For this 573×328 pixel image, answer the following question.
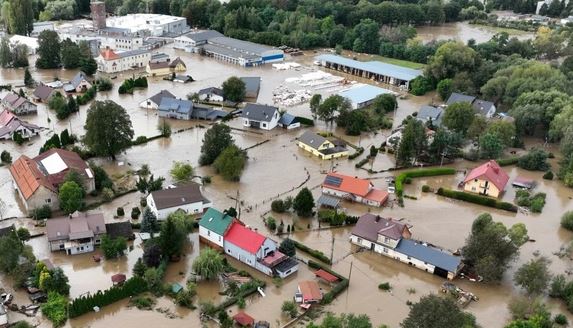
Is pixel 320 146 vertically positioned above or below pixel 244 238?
above

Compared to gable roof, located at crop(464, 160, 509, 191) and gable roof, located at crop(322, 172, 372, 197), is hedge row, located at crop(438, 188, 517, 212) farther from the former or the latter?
gable roof, located at crop(322, 172, 372, 197)

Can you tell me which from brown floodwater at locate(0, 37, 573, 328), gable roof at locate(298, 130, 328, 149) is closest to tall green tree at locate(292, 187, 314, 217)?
brown floodwater at locate(0, 37, 573, 328)

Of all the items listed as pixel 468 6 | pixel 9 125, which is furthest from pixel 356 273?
pixel 468 6

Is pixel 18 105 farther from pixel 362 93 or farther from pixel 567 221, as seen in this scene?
pixel 567 221

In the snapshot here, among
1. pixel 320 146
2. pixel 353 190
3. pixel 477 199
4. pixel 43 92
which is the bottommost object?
pixel 477 199

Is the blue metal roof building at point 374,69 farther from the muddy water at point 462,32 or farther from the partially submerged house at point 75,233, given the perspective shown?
the partially submerged house at point 75,233

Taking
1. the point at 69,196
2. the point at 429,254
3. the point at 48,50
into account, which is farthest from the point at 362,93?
the point at 48,50

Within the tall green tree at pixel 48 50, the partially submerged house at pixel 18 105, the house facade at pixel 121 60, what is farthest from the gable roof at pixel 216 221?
the tall green tree at pixel 48 50

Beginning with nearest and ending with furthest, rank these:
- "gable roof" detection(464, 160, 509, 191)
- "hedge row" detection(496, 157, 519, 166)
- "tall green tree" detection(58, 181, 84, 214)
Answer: "tall green tree" detection(58, 181, 84, 214)
"gable roof" detection(464, 160, 509, 191)
"hedge row" detection(496, 157, 519, 166)
